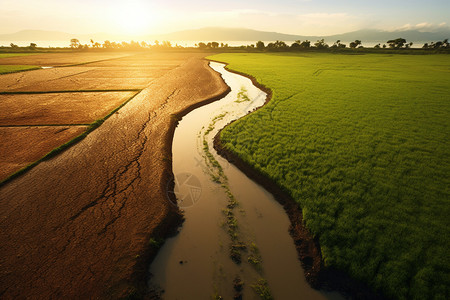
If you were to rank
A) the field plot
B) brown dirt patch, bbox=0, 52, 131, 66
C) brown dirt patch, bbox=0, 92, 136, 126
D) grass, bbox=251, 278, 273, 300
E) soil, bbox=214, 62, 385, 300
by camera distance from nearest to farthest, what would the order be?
grass, bbox=251, 278, 273, 300 → soil, bbox=214, 62, 385, 300 → the field plot → brown dirt patch, bbox=0, 92, 136, 126 → brown dirt patch, bbox=0, 52, 131, 66

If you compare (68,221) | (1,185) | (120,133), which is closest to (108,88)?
(120,133)

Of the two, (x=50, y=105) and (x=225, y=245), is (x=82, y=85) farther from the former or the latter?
(x=225, y=245)

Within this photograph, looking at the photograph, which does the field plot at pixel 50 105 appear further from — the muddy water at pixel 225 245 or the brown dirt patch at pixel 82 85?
the muddy water at pixel 225 245

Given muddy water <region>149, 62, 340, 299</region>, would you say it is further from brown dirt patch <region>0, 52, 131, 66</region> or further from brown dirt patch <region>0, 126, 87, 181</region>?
brown dirt patch <region>0, 52, 131, 66</region>

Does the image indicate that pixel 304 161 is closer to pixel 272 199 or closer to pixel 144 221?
pixel 272 199

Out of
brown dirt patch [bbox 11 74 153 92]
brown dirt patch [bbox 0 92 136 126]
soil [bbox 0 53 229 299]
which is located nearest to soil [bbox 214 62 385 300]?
soil [bbox 0 53 229 299]
